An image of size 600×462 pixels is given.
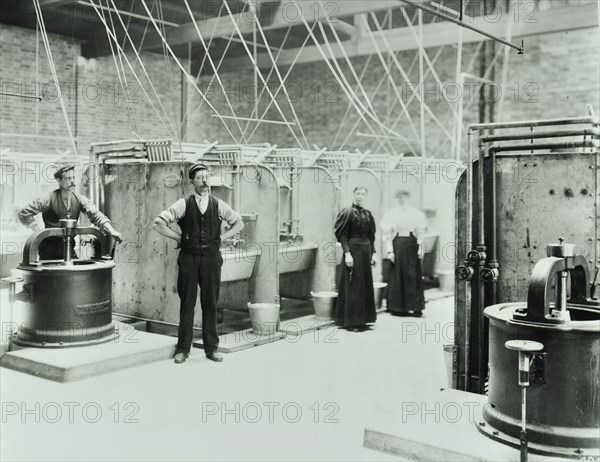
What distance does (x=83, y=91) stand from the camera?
1222cm

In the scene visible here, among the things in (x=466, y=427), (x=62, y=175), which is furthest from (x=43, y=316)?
(x=466, y=427)

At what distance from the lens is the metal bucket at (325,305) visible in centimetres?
721

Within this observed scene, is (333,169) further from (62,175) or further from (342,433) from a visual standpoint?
(342,433)

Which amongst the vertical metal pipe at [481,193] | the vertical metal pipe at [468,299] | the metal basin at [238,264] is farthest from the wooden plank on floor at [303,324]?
the vertical metal pipe at [481,193]

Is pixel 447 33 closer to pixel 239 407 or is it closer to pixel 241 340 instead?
pixel 241 340

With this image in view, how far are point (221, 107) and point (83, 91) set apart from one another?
2.97 metres

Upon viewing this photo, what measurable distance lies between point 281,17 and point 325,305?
5.53 m

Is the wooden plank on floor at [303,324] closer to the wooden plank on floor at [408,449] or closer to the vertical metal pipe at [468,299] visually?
the vertical metal pipe at [468,299]

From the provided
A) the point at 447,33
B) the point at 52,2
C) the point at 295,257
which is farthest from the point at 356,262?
the point at 447,33

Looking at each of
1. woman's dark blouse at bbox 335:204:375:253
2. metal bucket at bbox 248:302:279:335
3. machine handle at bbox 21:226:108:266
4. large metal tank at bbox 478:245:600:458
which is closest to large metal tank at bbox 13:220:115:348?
machine handle at bbox 21:226:108:266

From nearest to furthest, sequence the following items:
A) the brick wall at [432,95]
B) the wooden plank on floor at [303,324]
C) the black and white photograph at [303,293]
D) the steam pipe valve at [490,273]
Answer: the black and white photograph at [303,293] < the steam pipe valve at [490,273] < the wooden plank on floor at [303,324] < the brick wall at [432,95]

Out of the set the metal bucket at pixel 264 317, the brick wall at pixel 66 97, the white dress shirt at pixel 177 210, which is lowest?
the metal bucket at pixel 264 317

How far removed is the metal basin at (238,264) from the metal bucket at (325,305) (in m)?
0.91

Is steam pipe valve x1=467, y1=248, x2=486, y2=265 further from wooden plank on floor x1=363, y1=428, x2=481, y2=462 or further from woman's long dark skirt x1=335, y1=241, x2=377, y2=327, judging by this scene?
woman's long dark skirt x1=335, y1=241, x2=377, y2=327
